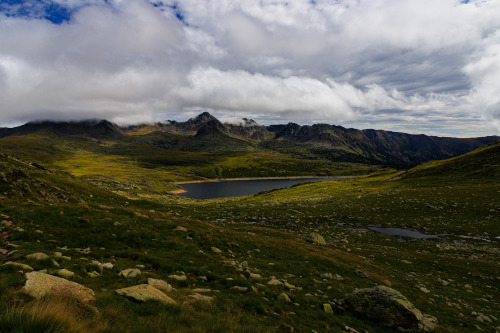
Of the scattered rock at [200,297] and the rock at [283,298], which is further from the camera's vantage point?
the rock at [283,298]

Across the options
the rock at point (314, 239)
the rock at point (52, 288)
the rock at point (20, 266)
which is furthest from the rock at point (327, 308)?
the rock at point (314, 239)

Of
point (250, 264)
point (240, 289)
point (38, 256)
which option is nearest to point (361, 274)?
point (250, 264)

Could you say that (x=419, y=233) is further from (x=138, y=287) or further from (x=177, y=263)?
(x=138, y=287)

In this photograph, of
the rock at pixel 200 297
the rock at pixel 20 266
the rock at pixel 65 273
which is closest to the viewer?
the rock at pixel 20 266

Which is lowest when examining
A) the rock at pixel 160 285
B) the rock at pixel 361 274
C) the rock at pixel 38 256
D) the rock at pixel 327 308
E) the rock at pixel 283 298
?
the rock at pixel 361 274

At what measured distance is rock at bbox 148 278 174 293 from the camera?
35.8 ft

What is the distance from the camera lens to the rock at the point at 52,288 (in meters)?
7.48

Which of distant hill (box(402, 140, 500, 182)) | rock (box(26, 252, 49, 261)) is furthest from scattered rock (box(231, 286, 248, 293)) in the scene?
distant hill (box(402, 140, 500, 182))

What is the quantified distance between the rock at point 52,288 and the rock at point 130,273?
320 centimetres

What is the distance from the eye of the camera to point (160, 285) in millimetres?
11094

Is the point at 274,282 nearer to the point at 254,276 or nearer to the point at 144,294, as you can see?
the point at 254,276

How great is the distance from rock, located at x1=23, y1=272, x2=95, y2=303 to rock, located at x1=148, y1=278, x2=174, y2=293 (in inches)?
112

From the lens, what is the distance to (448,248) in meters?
31.3

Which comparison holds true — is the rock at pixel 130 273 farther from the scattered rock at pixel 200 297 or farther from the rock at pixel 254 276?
the rock at pixel 254 276
